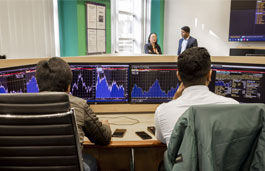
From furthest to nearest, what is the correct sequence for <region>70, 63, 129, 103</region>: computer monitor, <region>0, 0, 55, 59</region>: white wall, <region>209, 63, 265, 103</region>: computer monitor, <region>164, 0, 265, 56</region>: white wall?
1. <region>164, 0, 265, 56</region>: white wall
2. <region>0, 0, 55, 59</region>: white wall
3. <region>70, 63, 129, 103</region>: computer monitor
4. <region>209, 63, 265, 103</region>: computer monitor

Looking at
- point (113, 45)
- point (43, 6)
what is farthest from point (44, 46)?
point (113, 45)

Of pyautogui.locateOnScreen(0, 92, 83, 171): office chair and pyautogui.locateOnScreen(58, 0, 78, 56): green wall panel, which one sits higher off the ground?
pyautogui.locateOnScreen(58, 0, 78, 56): green wall panel

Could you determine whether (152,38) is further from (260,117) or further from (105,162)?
(260,117)

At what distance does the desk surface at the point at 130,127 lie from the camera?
5.45 ft

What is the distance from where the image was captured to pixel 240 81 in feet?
6.79

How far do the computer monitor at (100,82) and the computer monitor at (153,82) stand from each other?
0.08 metres

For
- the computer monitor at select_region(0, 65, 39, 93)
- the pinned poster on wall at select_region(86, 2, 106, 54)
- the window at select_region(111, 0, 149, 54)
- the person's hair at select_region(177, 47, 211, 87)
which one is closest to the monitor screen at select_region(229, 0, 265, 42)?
the window at select_region(111, 0, 149, 54)

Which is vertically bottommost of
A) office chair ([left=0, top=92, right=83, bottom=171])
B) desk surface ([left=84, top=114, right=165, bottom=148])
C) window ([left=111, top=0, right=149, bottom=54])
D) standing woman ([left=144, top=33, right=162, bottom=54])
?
desk surface ([left=84, top=114, right=165, bottom=148])

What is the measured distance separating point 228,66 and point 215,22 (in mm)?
5099

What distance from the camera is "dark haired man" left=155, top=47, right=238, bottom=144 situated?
142 cm

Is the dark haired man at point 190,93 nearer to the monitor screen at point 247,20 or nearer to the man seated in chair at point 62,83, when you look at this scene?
the man seated in chair at point 62,83

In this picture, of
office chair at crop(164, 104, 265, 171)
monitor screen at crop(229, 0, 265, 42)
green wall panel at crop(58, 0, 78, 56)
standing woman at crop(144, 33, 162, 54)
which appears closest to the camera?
office chair at crop(164, 104, 265, 171)

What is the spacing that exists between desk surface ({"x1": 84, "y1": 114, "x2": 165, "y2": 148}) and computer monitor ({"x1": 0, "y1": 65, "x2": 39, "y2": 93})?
24.2 inches

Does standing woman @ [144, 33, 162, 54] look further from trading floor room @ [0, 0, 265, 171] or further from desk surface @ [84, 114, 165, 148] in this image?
desk surface @ [84, 114, 165, 148]
